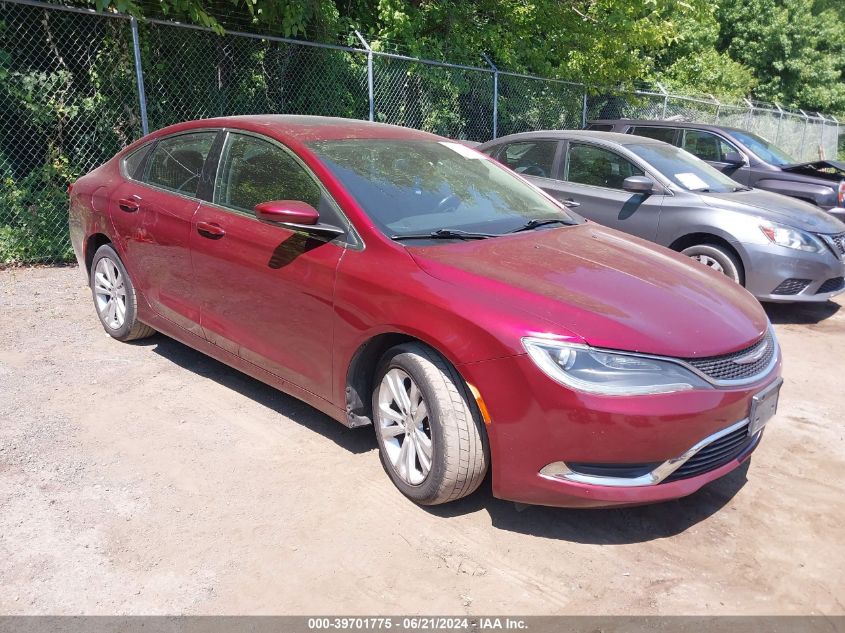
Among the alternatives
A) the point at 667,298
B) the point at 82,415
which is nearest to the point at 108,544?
the point at 82,415

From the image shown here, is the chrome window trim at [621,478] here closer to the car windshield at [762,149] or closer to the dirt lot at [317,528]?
the dirt lot at [317,528]

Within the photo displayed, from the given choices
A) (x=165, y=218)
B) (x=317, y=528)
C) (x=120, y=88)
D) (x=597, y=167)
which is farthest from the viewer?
(x=120, y=88)

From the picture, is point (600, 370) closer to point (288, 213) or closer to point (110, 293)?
point (288, 213)

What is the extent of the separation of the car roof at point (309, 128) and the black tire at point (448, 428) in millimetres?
1510

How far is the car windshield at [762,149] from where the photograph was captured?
998 centimetres

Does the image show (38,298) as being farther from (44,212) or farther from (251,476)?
(251,476)

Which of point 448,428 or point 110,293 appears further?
point 110,293

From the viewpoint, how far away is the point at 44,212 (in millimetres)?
7344

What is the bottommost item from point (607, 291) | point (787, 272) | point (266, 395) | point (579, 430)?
point (266, 395)

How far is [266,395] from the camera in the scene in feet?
14.6

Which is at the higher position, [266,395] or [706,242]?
[706,242]

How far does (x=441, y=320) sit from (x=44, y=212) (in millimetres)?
5913

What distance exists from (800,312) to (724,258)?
124 cm

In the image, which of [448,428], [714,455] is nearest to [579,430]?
[448,428]
